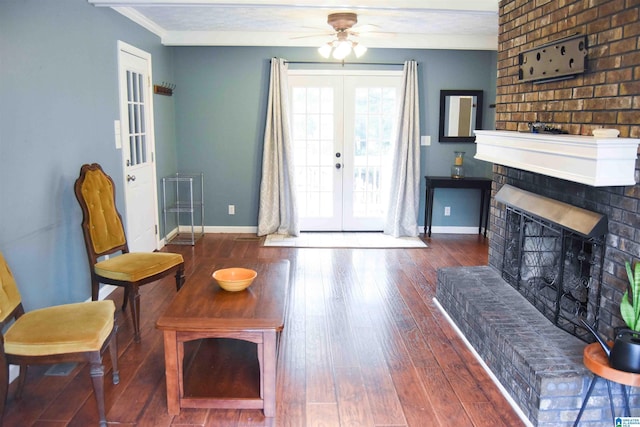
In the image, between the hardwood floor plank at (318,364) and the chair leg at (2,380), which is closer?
the chair leg at (2,380)

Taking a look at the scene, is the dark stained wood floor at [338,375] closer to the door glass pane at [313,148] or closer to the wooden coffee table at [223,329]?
the wooden coffee table at [223,329]

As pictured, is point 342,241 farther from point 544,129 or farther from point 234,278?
point 544,129

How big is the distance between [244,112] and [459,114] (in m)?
2.60

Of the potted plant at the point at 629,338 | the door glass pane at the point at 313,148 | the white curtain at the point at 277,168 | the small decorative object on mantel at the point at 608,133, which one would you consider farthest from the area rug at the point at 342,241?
the potted plant at the point at 629,338

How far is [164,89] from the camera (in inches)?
230

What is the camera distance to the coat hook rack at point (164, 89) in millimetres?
5618

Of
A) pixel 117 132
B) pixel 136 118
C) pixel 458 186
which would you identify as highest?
pixel 136 118

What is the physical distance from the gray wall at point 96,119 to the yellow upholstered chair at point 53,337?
0.51 metres

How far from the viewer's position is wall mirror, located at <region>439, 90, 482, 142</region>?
6.38 m

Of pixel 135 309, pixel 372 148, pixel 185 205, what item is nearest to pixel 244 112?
pixel 185 205

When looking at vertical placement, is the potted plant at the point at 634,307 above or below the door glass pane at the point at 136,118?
below

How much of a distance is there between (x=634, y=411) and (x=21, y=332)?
279 cm

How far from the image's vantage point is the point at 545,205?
314cm

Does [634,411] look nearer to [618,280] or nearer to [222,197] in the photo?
[618,280]
